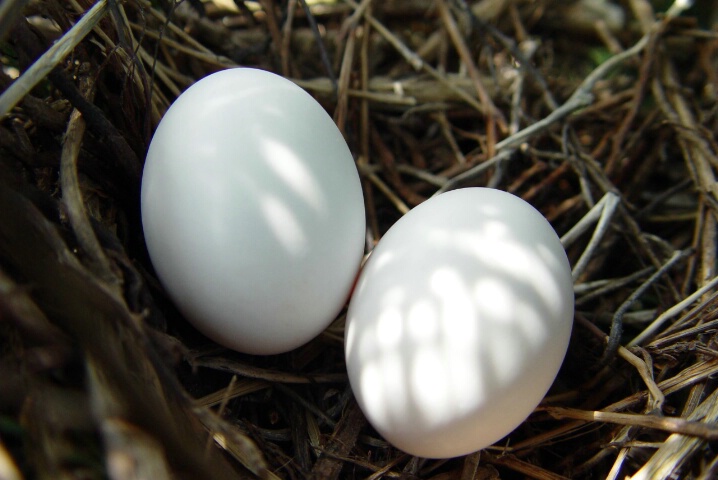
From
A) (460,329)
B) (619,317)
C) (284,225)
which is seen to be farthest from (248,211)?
(619,317)

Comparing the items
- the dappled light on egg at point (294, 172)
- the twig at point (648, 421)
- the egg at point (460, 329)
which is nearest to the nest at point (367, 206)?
the twig at point (648, 421)

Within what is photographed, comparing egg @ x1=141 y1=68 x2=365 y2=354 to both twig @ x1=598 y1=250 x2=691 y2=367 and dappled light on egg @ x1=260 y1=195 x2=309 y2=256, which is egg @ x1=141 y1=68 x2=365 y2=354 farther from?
twig @ x1=598 y1=250 x2=691 y2=367

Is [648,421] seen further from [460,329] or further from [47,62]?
[47,62]

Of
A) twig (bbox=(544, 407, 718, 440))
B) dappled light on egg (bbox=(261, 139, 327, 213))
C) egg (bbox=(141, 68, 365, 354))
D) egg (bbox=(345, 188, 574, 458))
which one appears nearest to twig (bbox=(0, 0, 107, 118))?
egg (bbox=(141, 68, 365, 354))

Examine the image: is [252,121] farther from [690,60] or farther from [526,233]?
[690,60]

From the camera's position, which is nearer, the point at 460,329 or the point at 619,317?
the point at 460,329
